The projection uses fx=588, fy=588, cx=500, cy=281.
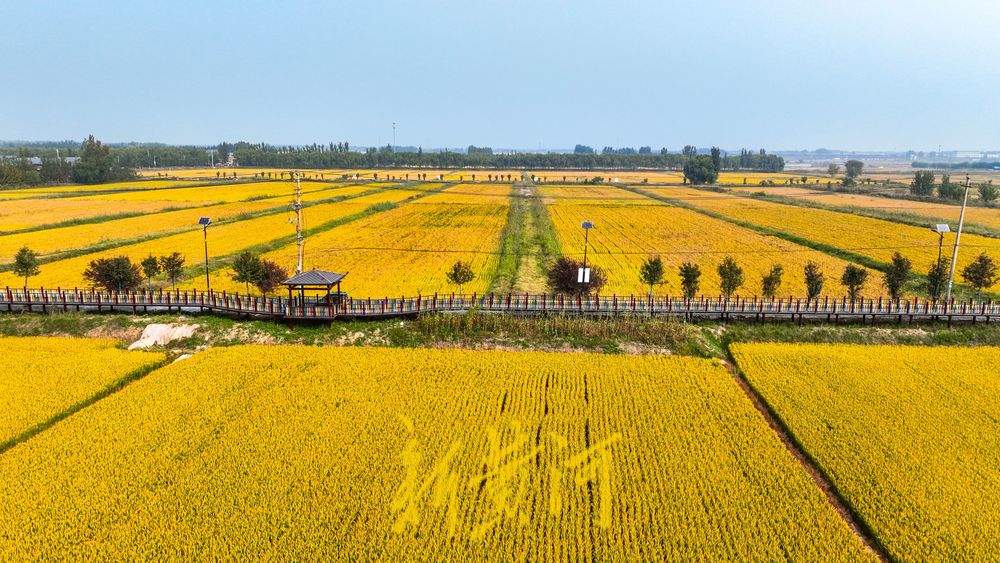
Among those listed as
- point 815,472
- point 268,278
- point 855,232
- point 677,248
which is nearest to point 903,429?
point 815,472

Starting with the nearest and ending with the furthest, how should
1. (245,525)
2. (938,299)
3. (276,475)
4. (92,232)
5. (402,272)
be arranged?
1. (245,525)
2. (276,475)
3. (938,299)
4. (402,272)
5. (92,232)

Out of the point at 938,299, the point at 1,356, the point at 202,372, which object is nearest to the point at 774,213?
the point at 938,299

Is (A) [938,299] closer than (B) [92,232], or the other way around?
(A) [938,299]

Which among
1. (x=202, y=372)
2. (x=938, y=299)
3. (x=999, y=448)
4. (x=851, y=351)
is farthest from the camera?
(x=938, y=299)

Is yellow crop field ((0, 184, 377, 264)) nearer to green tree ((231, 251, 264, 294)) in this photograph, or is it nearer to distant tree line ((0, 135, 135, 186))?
green tree ((231, 251, 264, 294))

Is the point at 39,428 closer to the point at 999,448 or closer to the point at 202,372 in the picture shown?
the point at 202,372

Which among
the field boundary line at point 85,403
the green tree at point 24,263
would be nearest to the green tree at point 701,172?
the green tree at point 24,263

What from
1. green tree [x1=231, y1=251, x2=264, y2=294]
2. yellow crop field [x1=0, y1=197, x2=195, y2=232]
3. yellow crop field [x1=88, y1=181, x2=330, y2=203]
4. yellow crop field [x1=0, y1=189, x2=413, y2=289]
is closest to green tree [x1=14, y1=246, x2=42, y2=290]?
yellow crop field [x1=0, y1=189, x2=413, y2=289]
